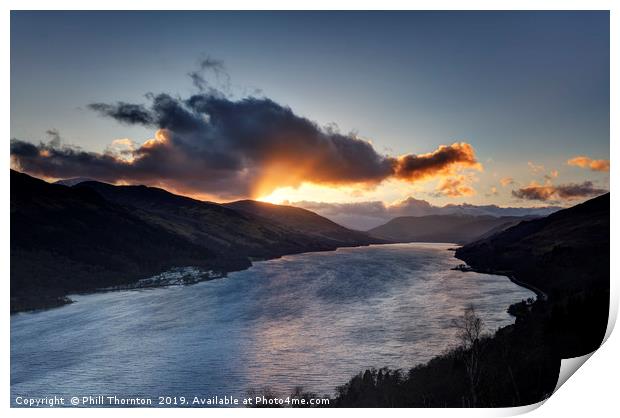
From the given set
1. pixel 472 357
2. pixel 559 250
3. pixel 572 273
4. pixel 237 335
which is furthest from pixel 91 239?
pixel 559 250

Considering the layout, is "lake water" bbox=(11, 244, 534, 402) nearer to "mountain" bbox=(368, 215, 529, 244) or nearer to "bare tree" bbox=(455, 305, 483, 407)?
"bare tree" bbox=(455, 305, 483, 407)

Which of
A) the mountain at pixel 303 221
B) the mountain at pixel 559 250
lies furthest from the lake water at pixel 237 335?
the mountain at pixel 303 221

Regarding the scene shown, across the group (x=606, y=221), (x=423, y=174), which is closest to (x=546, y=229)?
(x=606, y=221)

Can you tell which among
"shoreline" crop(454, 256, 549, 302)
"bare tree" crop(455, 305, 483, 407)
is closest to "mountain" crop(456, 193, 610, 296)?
"shoreline" crop(454, 256, 549, 302)

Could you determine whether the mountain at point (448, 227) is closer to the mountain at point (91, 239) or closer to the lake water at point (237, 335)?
the lake water at point (237, 335)

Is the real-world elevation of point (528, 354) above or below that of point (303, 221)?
below

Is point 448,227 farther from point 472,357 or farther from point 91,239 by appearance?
point 91,239

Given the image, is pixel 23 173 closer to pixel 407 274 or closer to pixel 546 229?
pixel 546 229
